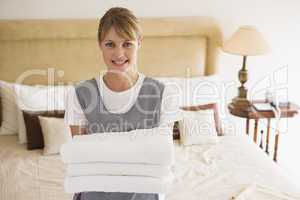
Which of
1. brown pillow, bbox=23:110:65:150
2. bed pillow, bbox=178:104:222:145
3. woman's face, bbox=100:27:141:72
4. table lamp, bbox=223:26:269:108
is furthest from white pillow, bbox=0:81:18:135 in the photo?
woman's face, bbox=100:27:141:72

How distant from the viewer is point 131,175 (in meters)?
1.24

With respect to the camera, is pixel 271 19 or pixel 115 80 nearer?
pixel 115 80

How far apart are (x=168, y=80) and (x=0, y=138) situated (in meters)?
1.22

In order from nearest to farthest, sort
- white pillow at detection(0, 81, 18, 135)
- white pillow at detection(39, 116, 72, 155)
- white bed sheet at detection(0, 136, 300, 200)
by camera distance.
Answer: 1. white bed sheet at detection(0, 136, 300, 200)
2. white pillow at detection(39, 116, 72, 155)
3. white pillow at detection(0, 81, 18, 135)

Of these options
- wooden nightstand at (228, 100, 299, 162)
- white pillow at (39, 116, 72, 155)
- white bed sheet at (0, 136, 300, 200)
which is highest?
wooden nightstand at (228, 100, 299, 162)

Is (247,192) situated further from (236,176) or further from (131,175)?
(131,175)

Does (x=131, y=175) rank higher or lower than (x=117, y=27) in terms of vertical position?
lower

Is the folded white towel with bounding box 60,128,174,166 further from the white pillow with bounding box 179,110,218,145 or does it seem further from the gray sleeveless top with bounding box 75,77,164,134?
the white pillow with bounding box 179,110,218,145

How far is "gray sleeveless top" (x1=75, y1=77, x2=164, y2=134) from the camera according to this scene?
1301 mm

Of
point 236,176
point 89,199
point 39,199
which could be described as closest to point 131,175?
point 89,199

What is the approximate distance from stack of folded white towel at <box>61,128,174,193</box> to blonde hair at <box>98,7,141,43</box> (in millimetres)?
305

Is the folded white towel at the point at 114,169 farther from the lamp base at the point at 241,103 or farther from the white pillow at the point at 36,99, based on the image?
the lamp base at the point at 241,103

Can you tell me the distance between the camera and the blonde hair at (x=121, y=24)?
1268mm

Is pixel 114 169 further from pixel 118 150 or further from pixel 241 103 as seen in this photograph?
pixel 241 103
